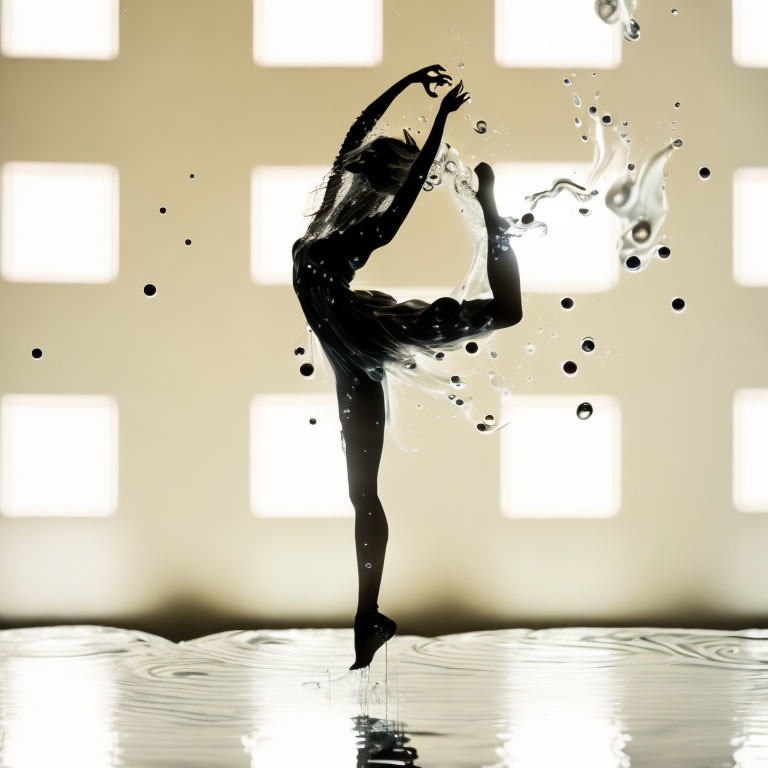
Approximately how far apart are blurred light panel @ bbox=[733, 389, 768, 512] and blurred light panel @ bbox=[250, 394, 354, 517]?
137cm

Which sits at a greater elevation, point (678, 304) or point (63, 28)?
point (63, 28)

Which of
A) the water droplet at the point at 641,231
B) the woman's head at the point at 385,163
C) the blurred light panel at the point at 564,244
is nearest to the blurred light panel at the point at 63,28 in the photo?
the woman's head at the point at 385,163

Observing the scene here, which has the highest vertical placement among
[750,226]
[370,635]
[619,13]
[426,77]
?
[619,13]

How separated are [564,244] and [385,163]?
3.35ft

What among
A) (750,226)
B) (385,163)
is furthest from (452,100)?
(750,226)

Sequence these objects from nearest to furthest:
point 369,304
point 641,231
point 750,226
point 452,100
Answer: point 452,100, point 369,304, point 641,231, point 750,226

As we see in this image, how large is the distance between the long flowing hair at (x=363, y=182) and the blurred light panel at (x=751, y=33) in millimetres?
1479

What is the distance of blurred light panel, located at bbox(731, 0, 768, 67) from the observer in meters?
3.05

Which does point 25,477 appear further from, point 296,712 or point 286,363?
point 296,712

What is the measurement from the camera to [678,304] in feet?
9.76

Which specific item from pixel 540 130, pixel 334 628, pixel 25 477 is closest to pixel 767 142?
pixel 540 130

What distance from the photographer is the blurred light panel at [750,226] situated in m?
3.07

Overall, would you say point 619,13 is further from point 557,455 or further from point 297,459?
point 297,459

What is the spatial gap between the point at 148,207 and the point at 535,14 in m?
1.48
